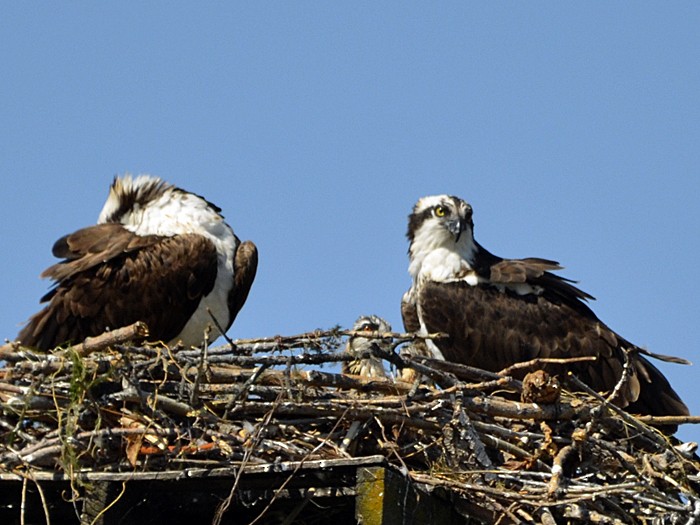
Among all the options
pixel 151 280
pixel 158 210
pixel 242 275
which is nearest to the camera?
pixel 151 280

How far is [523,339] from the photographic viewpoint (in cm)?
811

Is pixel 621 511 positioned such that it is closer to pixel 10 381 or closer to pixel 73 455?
pixel 73 455

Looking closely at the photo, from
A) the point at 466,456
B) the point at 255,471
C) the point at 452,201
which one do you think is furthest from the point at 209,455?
the point at 452,201

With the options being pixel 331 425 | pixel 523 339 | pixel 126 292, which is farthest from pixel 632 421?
pixel 126 292

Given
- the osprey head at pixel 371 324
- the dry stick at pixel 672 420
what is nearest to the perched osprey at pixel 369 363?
the osprey head at pixel 371 324

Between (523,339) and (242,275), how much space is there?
1.88 meters

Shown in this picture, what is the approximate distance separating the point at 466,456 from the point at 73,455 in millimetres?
1734

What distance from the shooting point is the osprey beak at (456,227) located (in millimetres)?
8570

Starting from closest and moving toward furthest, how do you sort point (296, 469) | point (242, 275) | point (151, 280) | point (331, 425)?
point (296, 469) → point (331, 425) → point (151, 280) → point (242, 275)

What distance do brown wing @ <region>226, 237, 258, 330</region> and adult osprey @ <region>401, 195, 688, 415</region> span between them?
1119 millimetres

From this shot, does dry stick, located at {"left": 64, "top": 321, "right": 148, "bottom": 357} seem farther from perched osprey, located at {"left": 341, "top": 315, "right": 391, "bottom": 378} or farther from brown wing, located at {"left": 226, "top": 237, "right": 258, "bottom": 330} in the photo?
brown wing, located at {"left": 226, "top": 237, "right": 258, "bottom": 330}

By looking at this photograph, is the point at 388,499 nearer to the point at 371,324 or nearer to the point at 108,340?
the point at 108,340

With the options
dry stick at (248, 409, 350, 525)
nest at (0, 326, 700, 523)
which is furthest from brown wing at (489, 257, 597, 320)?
dry stick at (248, 409, 350, 525)

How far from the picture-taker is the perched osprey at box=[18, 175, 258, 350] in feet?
26.1
